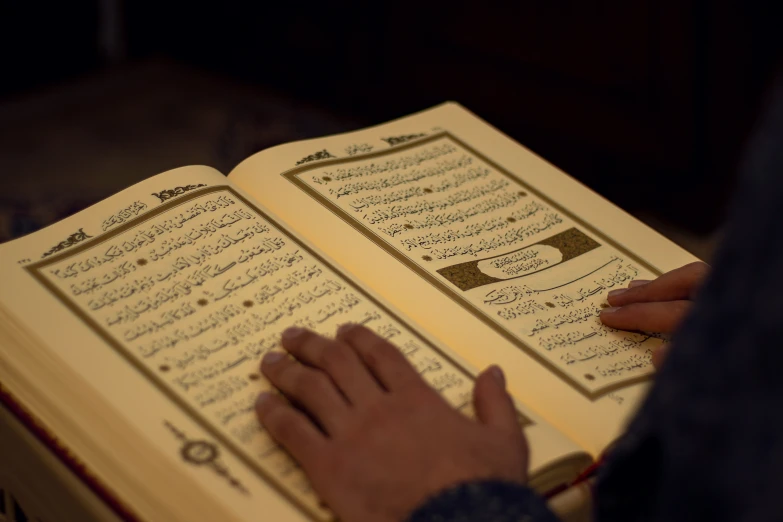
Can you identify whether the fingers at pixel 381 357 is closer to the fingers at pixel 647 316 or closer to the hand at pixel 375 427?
the hand at pixel 375 427

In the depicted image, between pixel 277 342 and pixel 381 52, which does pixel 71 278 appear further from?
pixel 381 52

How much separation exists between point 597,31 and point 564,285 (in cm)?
154

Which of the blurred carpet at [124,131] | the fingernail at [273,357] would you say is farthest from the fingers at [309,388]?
the blurred carpet at [124,131]

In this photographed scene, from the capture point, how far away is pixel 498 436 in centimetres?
64

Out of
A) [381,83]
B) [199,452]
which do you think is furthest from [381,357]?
[381,83]

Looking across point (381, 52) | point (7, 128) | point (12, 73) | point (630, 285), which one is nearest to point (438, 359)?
point (630, 285)

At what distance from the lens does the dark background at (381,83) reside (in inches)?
86.0

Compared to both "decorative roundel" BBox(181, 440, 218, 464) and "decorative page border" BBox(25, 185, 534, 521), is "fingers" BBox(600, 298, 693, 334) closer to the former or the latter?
"decorative page border" BBox(25, 185, 534, 521)

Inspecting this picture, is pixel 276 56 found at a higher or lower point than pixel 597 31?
higher

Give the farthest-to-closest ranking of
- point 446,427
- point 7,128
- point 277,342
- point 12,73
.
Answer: point 12,73, point 7,128, point 277,342, point 446,427

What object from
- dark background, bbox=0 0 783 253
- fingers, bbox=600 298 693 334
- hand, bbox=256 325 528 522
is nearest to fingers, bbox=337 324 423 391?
hand, bbox=256 325 528 522

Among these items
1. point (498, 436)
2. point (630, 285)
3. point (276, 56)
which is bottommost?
point (498, 436)

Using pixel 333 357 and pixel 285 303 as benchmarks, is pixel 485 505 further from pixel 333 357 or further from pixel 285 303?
pixel 285 303

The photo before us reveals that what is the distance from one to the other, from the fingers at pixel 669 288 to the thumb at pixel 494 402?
0.74 ft
